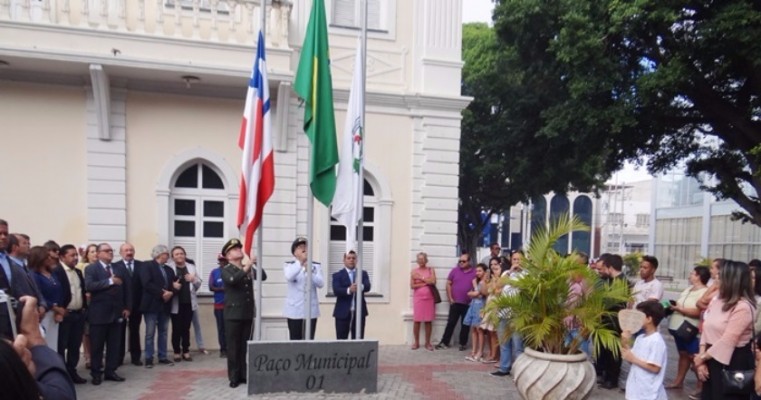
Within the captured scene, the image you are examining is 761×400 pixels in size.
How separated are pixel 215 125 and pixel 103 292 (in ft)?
12.2

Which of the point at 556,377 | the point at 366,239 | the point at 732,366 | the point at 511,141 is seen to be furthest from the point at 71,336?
the point at 511,141

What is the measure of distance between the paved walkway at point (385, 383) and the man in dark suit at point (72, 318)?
1.40 ft

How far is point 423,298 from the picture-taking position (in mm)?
9602

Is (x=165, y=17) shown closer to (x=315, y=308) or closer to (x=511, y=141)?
(x=315, y=308)

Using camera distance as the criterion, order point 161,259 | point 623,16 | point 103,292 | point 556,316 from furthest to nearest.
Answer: point 623,16 < point 161,259 < point 103,292 < point 556,316

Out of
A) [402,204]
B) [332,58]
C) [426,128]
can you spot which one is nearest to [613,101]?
[426,128]

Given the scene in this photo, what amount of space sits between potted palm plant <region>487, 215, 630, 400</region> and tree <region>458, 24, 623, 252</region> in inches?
256

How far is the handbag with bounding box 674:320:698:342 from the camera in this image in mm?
6754

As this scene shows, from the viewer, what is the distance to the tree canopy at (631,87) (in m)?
9.26

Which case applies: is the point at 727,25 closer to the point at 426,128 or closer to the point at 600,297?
the point at 426,128

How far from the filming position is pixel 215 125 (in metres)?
9.42

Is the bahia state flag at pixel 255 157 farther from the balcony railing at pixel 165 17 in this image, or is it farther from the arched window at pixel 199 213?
the arched window at pixel 199 213

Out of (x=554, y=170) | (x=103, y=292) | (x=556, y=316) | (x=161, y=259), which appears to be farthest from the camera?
(x=554, y=170)

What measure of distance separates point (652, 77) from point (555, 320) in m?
6.27
